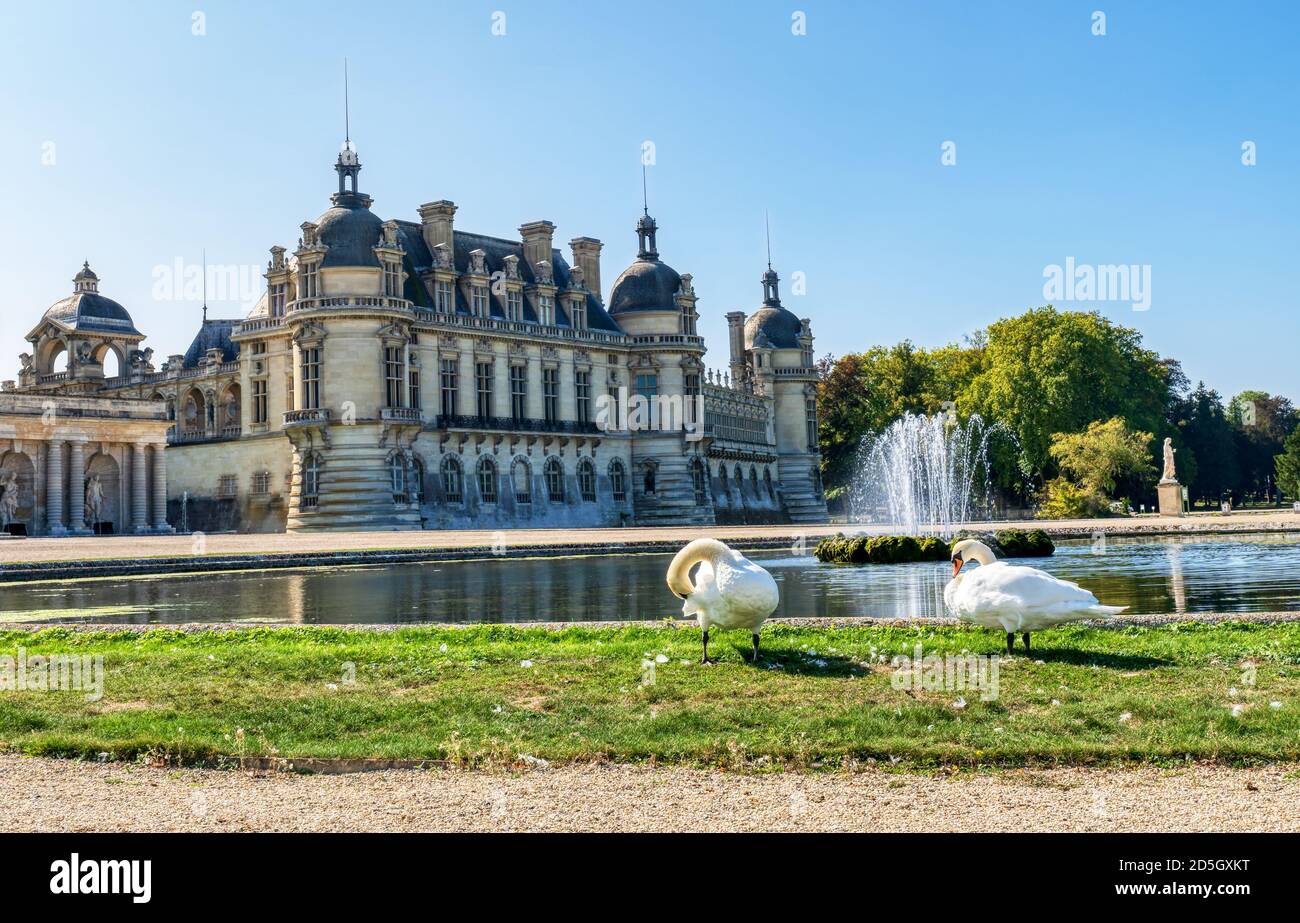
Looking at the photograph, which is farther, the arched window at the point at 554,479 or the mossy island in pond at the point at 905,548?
the arched window at the point at 554,479

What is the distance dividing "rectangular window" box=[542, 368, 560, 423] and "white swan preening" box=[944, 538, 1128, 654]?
199 ft

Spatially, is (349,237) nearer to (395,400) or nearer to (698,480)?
(395,400)

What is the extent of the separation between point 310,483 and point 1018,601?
175 ft

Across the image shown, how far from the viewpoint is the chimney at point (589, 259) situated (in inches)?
3223

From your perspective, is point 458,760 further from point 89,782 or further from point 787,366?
point 787,366

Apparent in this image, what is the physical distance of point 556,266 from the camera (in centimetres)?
7919

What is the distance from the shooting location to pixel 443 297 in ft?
225

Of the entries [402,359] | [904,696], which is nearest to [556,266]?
[402,359]

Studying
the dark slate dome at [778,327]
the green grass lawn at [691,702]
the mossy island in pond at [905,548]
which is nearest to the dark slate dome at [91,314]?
the dark slate dome at [778,327]

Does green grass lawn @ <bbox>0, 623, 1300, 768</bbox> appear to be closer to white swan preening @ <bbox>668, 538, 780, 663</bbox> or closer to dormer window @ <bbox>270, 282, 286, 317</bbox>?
white swan preening @ <bbox>668, 538, 780, 663</bbox>

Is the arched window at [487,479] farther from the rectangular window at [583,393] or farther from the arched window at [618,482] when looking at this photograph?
the arched window at [618,482]

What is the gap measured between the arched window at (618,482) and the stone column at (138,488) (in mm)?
22929
